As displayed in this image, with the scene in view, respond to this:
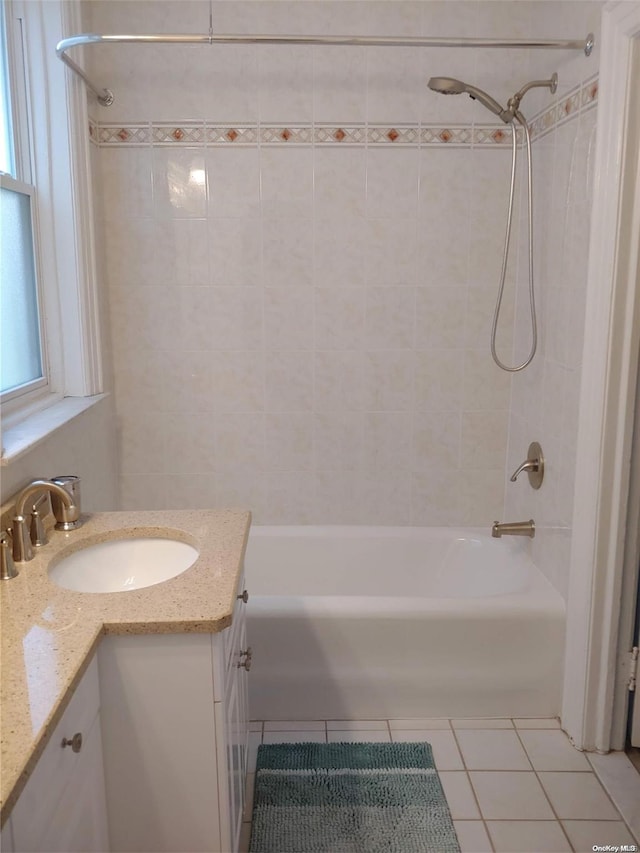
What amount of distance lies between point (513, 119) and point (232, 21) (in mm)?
1084

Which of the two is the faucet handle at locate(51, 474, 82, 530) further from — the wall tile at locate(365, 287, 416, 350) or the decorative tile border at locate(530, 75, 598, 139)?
the decorative tile border at locate(530, 75, 598, 139)

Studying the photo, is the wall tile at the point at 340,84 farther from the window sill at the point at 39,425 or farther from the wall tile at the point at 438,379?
the window sill at the point at 39,425

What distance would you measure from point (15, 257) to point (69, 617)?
135 cm

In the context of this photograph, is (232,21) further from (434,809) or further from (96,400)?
(434,809)

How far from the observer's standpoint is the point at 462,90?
7.71 ft

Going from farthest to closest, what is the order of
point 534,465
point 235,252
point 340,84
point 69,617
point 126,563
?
1. point 235,252
2. point 340,84
3. point 534,465
4. point 126,563
5. point 69,617

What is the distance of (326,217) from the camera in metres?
2.79

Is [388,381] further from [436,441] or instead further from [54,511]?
[54,511]

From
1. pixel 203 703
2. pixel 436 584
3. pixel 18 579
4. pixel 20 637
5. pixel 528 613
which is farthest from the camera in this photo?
pixel 436 584

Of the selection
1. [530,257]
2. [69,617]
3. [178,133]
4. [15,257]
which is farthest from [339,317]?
[69,617]

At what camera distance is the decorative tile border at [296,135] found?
2.71 meters

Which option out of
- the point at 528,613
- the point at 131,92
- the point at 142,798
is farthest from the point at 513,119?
the point at 142,798

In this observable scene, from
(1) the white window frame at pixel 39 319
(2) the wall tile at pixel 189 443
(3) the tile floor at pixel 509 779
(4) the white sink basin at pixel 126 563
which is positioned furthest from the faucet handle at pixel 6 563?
(2) the wall tile at pixel 189 443

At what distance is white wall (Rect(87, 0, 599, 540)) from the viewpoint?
2684mm
